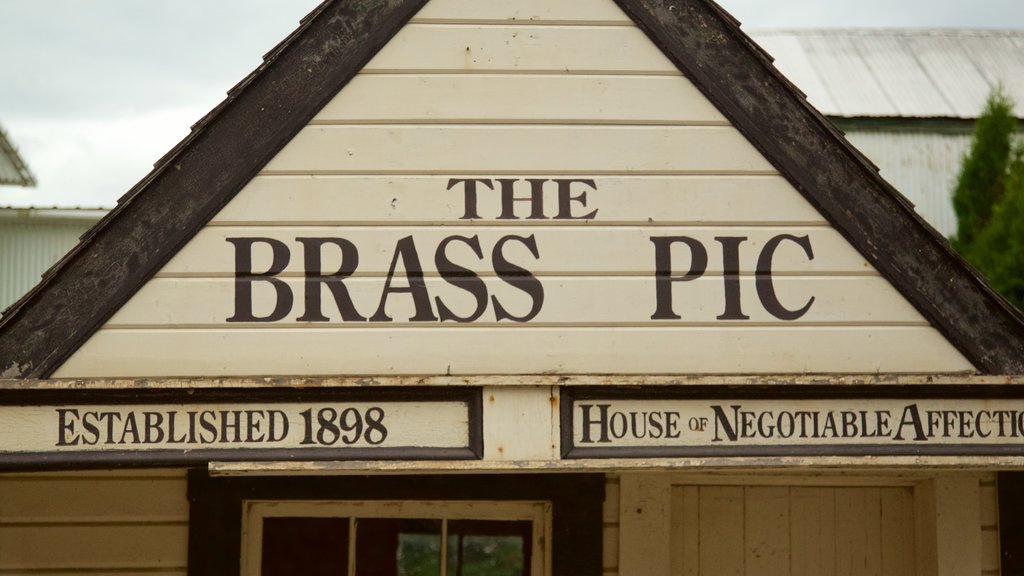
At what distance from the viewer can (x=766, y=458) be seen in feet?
12.5

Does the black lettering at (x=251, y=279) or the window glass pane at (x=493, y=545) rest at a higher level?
the black lettering at (x=251, y=279)

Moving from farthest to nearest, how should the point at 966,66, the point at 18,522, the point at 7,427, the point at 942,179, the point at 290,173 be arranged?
the point at 966,66 → the point at 942,179 → the point at 18,522 → the point at 290,173 → the point at 7,427

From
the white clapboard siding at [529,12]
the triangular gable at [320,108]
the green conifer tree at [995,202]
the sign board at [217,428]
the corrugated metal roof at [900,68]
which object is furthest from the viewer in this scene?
the corrugated metal roof at [900,68]

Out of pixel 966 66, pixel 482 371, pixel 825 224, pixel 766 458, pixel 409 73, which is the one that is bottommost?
pixel 766 458

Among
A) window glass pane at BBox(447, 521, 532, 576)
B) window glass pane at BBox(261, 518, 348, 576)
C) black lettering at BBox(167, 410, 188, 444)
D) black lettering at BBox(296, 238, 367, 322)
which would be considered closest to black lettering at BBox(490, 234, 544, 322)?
black lettering at BBox(296, 238, 367, 322)

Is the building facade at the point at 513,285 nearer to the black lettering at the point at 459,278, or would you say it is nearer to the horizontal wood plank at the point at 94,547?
the black lettering at the point at 459,278

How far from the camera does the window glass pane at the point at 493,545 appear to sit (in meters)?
5.18

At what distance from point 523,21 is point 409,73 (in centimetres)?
48

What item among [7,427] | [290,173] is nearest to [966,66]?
[290,173]

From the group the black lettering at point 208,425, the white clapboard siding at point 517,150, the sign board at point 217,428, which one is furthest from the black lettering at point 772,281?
the black lettering at point 208,425

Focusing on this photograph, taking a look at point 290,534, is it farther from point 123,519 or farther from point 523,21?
point 523,21

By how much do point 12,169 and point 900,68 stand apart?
1295 centimetres

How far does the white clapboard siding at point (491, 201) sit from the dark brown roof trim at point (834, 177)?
0.14m

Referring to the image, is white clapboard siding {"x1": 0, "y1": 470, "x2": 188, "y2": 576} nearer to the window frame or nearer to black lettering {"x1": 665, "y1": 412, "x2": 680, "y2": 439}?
the window frame
